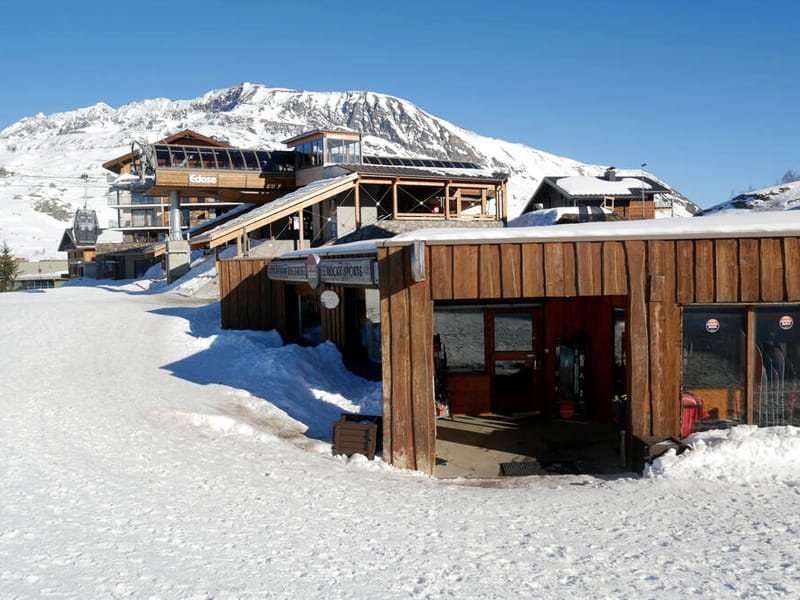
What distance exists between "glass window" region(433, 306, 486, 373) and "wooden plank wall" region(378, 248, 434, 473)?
11.6 ft

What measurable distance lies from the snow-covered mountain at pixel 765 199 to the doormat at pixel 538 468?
4193 centimetres

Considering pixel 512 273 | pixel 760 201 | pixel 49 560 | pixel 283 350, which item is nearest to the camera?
pixel 49 560

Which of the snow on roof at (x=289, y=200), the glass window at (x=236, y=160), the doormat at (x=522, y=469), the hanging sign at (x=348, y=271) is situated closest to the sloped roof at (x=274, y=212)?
the snow on roof at (x=289, y=200)

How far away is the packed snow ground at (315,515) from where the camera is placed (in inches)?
210

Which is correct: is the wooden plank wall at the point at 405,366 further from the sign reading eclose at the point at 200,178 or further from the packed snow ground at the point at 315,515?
the sign reading eclose at the point at 200,178

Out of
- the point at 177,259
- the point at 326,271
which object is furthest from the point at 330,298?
the point at 177,259

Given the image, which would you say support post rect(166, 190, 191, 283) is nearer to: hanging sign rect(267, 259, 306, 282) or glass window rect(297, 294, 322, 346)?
hanging sign rect(267, 259, 306, 282)

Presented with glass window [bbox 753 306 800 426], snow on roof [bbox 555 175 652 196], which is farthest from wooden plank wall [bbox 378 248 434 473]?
snow on roof [bbox 555 175 652 196]

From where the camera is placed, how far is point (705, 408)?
9.77m

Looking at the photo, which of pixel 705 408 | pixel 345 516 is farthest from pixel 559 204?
pixel 345 516

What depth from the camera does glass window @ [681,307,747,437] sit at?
9.66 m

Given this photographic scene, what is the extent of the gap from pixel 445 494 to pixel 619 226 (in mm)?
5270

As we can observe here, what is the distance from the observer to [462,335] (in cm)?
1325

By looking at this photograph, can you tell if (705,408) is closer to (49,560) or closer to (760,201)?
(49,560)
